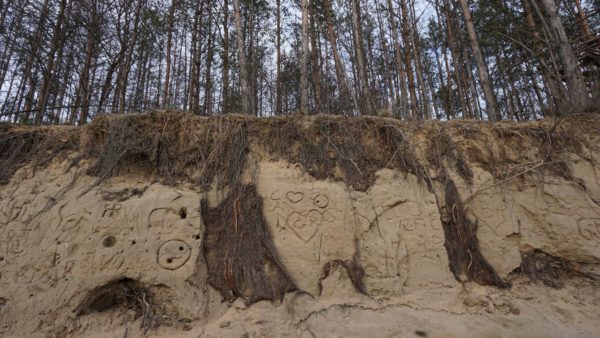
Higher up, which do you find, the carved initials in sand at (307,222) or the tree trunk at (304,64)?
the tree trunk at (304,64)

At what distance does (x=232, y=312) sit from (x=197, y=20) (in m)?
10.0

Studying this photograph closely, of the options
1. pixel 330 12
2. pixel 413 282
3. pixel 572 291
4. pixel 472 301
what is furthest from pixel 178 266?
pixel 330 12

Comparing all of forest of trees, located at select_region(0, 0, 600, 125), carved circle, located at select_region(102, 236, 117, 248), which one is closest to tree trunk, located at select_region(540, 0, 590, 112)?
forest of trees, located at select_region(0, 0, 600, 125)

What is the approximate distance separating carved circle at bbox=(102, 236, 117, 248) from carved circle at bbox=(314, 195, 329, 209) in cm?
256

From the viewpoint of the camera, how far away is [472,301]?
12.8 ft

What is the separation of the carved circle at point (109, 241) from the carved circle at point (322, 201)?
8.39ft

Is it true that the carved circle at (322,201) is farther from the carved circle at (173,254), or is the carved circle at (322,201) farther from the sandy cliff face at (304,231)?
the carved circle at (173,254)

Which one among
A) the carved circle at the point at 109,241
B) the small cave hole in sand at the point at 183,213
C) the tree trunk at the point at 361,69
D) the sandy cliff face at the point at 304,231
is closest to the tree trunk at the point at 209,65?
the tree trunk at the point at 361,69

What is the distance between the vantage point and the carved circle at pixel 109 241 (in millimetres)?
3777

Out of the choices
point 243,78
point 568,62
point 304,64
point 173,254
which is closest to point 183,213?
point 173,254

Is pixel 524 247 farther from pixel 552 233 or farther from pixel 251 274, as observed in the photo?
pixel 251 274

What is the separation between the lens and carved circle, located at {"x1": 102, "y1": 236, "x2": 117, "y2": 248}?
3.78m

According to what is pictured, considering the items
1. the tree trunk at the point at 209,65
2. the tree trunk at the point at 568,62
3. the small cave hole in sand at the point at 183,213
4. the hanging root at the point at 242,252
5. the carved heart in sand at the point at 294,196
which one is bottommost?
the hanging root at the point at 242,252

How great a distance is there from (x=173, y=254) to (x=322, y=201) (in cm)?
200
